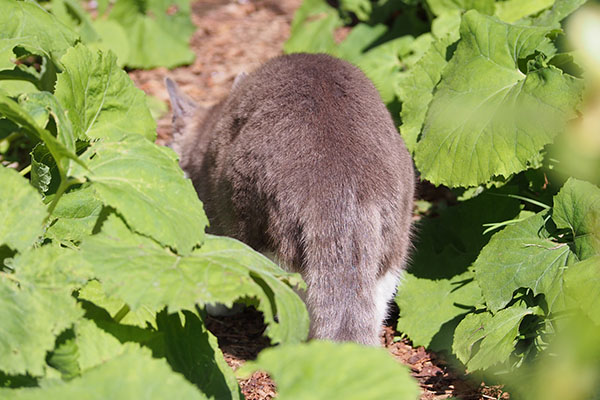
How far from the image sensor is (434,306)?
13.1 feet


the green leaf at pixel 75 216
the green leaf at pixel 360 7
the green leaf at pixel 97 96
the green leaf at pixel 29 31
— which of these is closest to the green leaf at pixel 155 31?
the green leaf at pixel 360 7

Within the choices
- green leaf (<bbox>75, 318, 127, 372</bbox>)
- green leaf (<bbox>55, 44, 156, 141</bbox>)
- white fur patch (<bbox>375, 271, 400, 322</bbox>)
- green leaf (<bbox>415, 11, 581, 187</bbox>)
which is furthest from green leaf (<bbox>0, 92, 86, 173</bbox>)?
green leaf (<bbox>415, 11, 581, 187</bbox>)

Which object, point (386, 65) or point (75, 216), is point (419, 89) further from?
point (75, 216)

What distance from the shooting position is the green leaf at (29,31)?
3393 mm

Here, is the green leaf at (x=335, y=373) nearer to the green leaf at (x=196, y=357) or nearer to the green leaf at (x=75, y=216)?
the green leaf at (x=196, y=357)

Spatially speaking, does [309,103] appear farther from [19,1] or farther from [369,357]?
[369,357]

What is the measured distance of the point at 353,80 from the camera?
3912mm

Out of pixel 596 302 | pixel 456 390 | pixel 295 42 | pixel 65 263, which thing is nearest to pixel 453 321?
pixel 456 390

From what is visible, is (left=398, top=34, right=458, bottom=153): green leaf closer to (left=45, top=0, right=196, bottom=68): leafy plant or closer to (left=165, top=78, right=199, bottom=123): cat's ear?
(left=165, top=78, right=199, bottom=123): cat's ear

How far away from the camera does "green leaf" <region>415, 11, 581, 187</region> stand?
3.41 meters

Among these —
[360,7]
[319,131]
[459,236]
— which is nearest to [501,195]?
[459,236]

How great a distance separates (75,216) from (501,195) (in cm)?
235

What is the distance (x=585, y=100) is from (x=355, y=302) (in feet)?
4.77

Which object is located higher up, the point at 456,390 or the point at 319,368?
the point at 319,368
